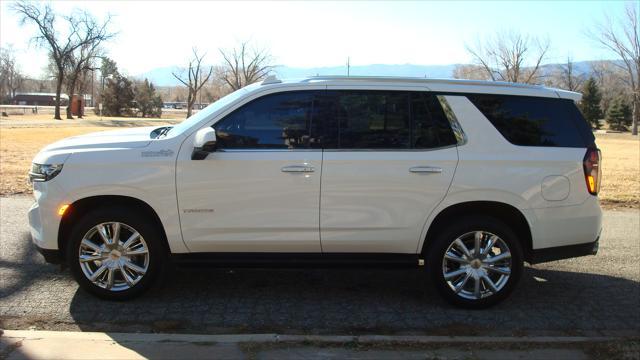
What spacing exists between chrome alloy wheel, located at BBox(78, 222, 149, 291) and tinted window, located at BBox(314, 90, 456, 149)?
5.76 ft

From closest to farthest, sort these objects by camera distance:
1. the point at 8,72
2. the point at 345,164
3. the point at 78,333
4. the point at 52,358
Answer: the point at 52,358
the point at 78,333
the point at 345,164
the point at 8,72

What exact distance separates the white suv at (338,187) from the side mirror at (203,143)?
0.05 ft

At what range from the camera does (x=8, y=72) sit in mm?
122875

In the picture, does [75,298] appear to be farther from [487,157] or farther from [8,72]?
[8,72]

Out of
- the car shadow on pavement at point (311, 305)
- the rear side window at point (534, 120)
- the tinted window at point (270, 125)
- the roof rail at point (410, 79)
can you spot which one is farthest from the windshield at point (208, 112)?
the rear side window at point (534, 120)

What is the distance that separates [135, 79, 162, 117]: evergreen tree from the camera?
254 ft

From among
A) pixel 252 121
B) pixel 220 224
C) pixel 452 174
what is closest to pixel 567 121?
pixel 452 174

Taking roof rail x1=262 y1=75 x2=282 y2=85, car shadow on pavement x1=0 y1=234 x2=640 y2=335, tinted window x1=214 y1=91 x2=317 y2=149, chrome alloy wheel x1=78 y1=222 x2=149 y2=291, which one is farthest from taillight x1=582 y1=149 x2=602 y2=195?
chrome alloy wheel x1=78 y1=222 x2=149 y2=291

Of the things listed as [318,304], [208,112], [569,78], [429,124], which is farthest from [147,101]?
[429,124]

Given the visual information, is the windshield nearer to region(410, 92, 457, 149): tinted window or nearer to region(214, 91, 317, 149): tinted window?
region(214, 91, 317, 149): tinted window

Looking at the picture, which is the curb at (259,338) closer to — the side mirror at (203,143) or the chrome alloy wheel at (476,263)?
the chrome alloy wheel at (476,263)

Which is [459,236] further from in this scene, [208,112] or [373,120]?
[208,112]

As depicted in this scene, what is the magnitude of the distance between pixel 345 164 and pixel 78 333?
2.31m

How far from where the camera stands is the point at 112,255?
14.9 feet
